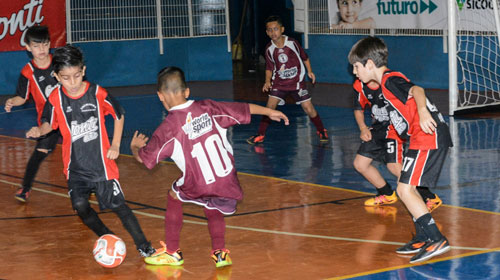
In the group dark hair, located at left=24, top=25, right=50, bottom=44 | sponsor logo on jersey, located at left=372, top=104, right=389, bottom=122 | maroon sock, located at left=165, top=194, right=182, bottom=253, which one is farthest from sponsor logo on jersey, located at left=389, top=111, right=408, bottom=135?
dark hair, located at left=24, top=25, right=50, bottom=44

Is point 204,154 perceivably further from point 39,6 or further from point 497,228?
point 39,6

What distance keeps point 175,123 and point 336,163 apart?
455 centimetres

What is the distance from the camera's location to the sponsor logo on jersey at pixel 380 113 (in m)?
7.38

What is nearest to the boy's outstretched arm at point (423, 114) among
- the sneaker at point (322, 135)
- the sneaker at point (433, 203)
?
the sneaker at point (433, 203)

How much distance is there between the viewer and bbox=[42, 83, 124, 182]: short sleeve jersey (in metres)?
5.89

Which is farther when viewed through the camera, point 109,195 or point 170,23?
point 170,23

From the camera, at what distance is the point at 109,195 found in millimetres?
5914

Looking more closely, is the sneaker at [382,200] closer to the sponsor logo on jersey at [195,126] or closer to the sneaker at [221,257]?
the sneaker at [221,257]

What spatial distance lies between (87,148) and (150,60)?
1541 centimetres

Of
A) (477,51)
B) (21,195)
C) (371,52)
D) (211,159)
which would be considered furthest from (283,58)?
(211,159)

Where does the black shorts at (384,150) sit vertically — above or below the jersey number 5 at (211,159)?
below

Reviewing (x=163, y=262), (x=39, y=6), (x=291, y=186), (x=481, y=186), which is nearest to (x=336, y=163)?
(x=291, y=186)

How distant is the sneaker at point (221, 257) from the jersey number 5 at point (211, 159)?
1.68 ft

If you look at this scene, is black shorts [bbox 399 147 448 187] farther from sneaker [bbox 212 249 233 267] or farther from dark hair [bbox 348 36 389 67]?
sneaker [bbox 212 249 233 267]
